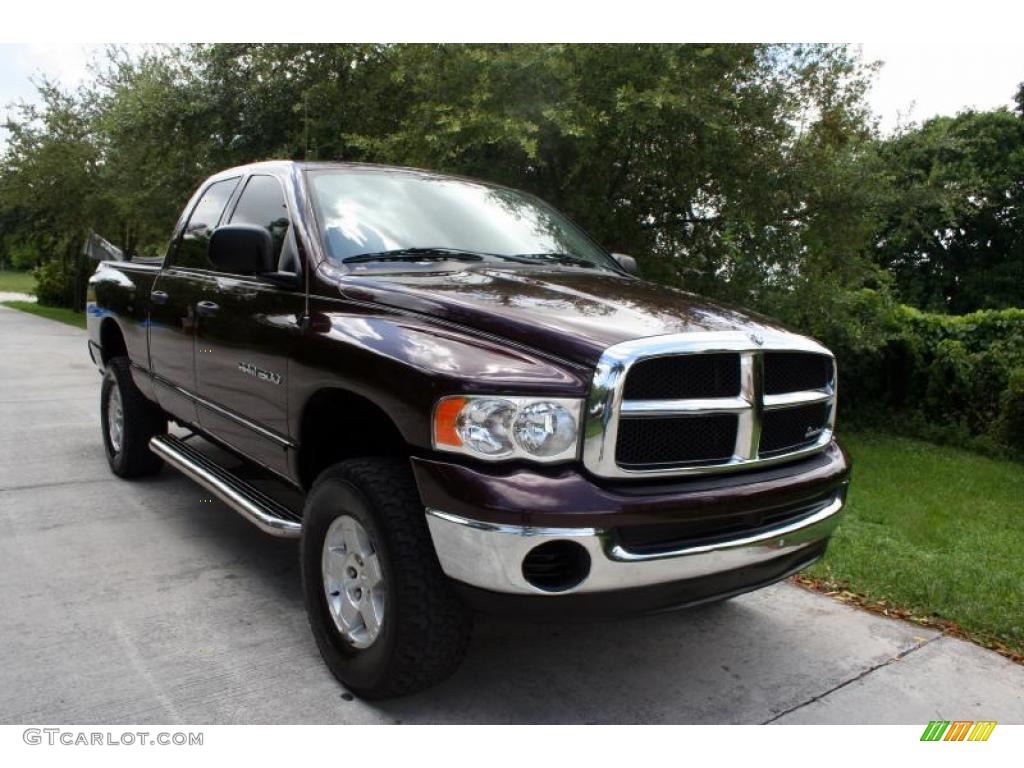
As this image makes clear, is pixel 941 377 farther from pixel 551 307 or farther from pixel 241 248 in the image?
pixel 241 248

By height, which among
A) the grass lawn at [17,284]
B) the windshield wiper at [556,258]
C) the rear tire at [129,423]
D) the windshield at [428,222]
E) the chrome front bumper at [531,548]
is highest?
the windshield at [428,222]

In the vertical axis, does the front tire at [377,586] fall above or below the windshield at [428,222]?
below

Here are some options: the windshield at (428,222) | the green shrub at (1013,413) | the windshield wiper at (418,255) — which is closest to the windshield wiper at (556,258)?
the windshield at (428,222)

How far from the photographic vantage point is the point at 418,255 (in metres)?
3.68

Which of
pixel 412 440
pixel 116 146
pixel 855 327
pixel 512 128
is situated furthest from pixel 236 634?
pixel 116 146

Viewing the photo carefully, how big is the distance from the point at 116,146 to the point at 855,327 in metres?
→ 12.4

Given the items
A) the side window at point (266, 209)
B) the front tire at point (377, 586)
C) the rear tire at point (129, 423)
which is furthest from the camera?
the rear tire at point (129, 423)

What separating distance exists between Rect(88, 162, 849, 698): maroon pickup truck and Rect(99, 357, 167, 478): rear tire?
5.34ft

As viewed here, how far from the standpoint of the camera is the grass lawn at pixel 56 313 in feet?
69.2

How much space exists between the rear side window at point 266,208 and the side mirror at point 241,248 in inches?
9.4

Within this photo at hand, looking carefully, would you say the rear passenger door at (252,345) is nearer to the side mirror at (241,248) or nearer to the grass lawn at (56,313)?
the side mirror at (241,248)

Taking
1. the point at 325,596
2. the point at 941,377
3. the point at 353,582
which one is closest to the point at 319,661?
the point at 325,596

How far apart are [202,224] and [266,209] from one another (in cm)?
96

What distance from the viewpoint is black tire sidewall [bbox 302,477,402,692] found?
109 inches
